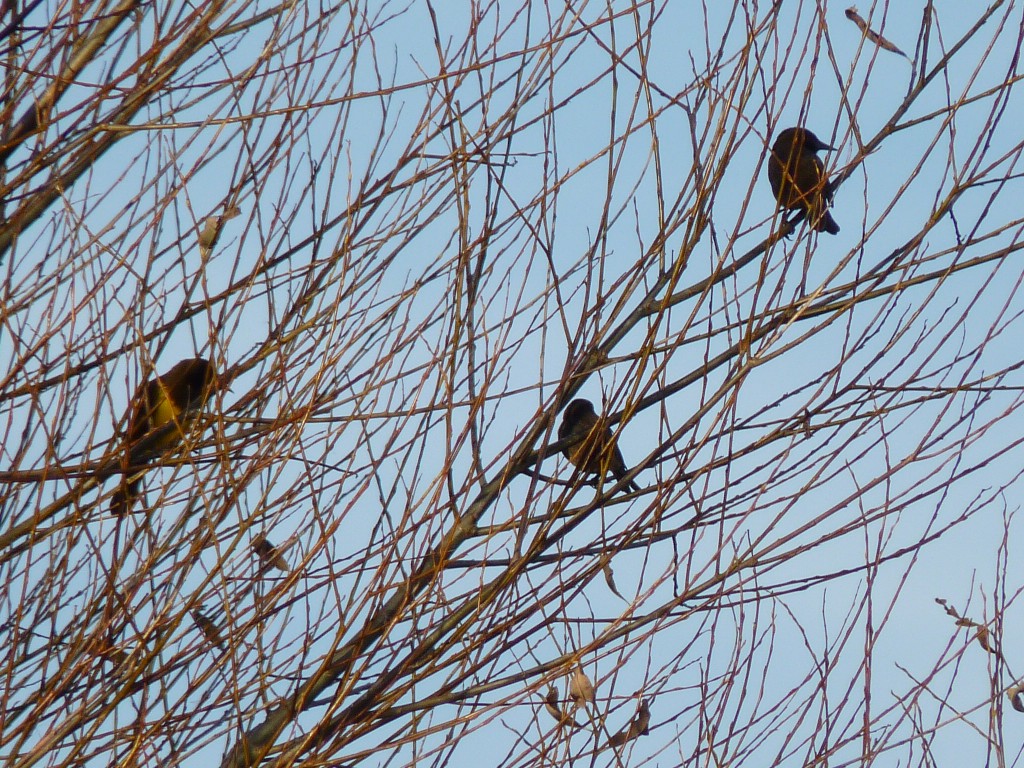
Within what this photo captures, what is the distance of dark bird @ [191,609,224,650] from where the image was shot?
2.87 meters

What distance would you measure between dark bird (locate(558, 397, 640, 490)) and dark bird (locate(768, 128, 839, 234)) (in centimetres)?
75

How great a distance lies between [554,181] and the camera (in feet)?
9.74

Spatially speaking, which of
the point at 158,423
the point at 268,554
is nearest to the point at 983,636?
the point at 268,554

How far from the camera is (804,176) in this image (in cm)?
470

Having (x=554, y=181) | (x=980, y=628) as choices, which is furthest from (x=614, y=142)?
(x=980, y=628)

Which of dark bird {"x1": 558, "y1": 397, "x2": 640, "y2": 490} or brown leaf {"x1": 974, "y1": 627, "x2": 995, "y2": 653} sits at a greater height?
dark bird {"x1": 558, "y1": 397, "x2": 640, "y2": 490}

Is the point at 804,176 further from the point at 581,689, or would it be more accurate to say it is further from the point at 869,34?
the point at 581,689

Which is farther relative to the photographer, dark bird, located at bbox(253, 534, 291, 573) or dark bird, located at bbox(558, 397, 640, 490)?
dark bird, located at bbox(253, 534, 291, 573)

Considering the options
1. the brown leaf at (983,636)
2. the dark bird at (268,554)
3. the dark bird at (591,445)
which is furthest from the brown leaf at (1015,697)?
the dark bird at (268,554)

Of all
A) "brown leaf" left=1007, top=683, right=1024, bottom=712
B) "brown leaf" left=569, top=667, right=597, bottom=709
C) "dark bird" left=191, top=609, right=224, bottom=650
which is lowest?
"brown leaf" left=1007, top=683, right=1024, bottom=712

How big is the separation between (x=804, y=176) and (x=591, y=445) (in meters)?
2.52

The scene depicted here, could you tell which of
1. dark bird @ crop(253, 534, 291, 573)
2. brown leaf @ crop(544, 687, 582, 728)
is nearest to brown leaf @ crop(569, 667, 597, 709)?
brown leaf @ crop(544, 687, 582, 728)

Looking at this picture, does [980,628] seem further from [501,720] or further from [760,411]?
[501,720]

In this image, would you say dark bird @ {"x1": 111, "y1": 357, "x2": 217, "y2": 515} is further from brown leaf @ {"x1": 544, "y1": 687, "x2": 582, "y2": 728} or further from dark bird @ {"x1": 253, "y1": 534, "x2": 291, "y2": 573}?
brown leaf @ {"x1": 544, "y1": 687, "x2": 582, "y2": 728}
